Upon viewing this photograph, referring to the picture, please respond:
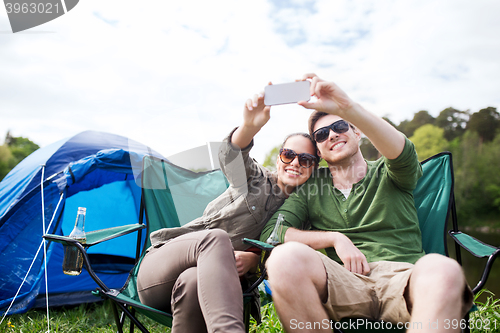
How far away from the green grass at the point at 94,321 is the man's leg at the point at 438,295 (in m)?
1.18

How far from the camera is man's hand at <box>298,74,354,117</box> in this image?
1.20 m

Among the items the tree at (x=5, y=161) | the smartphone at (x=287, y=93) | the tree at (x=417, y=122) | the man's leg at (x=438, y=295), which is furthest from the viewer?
the tree at (x=417, y=122)

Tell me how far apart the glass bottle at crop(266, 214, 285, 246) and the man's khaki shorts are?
31 centimetres

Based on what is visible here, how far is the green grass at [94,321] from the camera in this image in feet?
6.40

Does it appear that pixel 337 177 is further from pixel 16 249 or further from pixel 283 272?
pixel 16 249

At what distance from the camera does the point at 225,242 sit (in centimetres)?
119

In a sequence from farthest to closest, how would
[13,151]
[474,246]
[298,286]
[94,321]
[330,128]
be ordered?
1. [13,151]
2. [94,321]
3. [330,128]
4. [474,246]
5. [298,286]

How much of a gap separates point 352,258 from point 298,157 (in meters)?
0.54

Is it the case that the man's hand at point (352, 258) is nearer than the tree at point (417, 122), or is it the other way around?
the man's hand at point (352, 258)

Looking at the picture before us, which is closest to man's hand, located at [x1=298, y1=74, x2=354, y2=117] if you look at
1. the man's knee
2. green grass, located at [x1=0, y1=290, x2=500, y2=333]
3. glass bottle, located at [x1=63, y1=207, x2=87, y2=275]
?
the man's knee

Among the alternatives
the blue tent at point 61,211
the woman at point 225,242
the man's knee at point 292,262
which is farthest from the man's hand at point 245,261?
the blue tent at point 61,211

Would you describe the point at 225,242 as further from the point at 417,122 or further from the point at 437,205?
the point at 417,122

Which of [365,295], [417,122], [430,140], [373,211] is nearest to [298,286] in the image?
[365,295]

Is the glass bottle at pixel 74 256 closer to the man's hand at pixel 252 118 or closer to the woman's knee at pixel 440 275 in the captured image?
the man's hand at pixel 252 118
